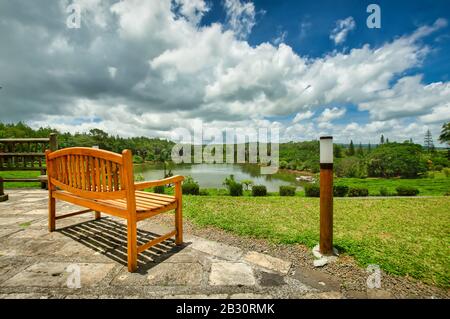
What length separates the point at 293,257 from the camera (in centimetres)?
231

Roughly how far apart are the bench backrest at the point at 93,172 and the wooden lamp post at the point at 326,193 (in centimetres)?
188

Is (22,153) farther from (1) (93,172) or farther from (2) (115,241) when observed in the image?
(1) (93,172)

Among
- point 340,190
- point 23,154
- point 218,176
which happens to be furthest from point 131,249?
point 218,176

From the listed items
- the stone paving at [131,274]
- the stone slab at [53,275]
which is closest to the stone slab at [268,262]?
the stone paving at [131,274]

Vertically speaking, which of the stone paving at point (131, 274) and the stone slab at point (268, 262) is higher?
the stone paving at point (131, 274)

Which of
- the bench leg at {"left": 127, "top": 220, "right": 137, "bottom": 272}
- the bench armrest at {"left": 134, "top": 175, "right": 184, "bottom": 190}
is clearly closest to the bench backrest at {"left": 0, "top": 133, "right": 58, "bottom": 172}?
the bench armrest at {"left": 134, "top": 175, "right": 184, "bottom": 190}

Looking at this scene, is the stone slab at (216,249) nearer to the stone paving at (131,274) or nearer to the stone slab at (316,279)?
the stone paving at (131,274)

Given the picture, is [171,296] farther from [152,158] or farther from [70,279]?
[152,158]

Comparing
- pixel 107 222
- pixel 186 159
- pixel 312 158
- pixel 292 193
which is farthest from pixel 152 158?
pixel 107 222

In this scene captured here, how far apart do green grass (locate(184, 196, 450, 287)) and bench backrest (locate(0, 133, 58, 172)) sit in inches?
179

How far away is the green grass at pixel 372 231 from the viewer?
2.15 meters

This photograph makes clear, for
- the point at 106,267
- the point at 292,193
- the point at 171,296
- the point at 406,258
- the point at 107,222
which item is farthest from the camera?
the point at 292,193
